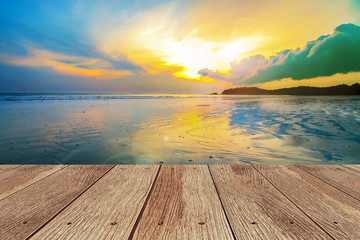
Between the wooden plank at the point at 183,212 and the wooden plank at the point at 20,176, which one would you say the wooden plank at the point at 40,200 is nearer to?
the wooden plank at the point at 20,176

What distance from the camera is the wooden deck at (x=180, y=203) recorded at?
940 mm

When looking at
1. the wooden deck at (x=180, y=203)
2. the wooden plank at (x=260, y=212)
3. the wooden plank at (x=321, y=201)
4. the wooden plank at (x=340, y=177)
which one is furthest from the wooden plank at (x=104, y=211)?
the wooden plank at (x=340, y=177)

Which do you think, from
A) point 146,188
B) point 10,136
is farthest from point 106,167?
point 10,136

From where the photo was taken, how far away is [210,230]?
3.05 feet

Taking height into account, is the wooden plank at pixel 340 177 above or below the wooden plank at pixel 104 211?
below

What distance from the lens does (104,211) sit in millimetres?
1104

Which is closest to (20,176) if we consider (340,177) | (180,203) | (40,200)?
(40,200)

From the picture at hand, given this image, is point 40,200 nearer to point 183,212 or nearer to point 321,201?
point 183,212

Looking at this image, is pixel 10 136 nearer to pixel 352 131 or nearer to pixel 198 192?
pixel 198 192

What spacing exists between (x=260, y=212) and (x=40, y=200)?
143 cm

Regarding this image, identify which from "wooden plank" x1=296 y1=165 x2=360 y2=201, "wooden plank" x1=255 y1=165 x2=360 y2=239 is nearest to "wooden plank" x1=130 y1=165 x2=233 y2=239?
"wooden plank" x1=255 y1=165 x2=360 y2=239

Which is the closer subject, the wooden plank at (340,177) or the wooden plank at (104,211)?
the wooden plank at (104,211)

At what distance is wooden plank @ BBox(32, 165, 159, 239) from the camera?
919mm

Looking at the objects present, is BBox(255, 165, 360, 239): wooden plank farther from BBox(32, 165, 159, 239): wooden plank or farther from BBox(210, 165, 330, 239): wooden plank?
BBox(32, 165, 159, 239): wooden plank
